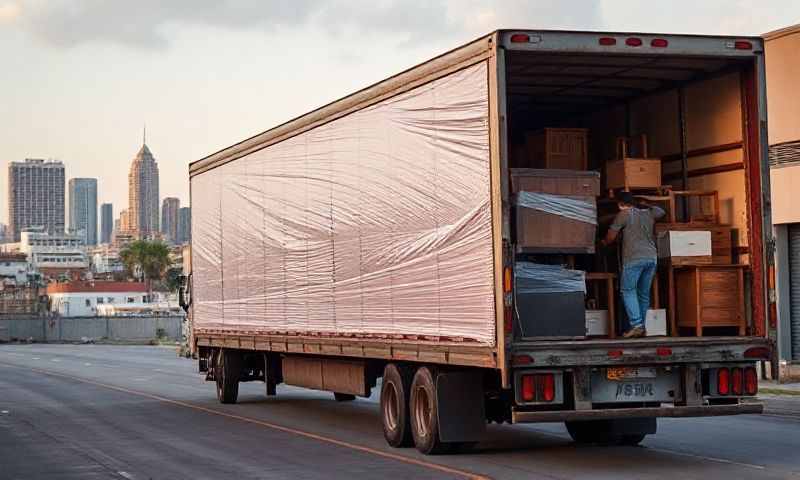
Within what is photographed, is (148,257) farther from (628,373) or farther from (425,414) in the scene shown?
(628,373)

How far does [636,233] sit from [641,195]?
2.65ft

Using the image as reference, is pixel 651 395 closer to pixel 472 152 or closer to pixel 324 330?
pixel 472 152

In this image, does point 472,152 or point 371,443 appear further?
point 371,443

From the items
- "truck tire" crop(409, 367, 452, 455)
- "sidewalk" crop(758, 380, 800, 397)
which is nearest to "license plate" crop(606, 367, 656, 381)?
"truck tire" crop(409, 367, 452, 455)

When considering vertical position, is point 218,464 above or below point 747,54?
below

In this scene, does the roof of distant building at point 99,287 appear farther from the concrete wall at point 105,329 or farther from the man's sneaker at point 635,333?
the man's sneaker at point 635,333

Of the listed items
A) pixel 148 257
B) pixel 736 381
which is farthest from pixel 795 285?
pixel 148 257

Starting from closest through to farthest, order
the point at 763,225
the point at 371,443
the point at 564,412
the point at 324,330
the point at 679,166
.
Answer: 1. the point at 564,412
2. the point at 763,225
3. the point at 679,166
4. the point at 371,443
5. the point at 324,330

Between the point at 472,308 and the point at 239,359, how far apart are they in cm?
1129

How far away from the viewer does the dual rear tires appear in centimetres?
1482

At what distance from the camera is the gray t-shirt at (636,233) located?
1445 centimetres

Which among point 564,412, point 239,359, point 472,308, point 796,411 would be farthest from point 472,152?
point 239,359

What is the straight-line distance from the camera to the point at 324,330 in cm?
1827

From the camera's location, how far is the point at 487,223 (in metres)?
13.5
